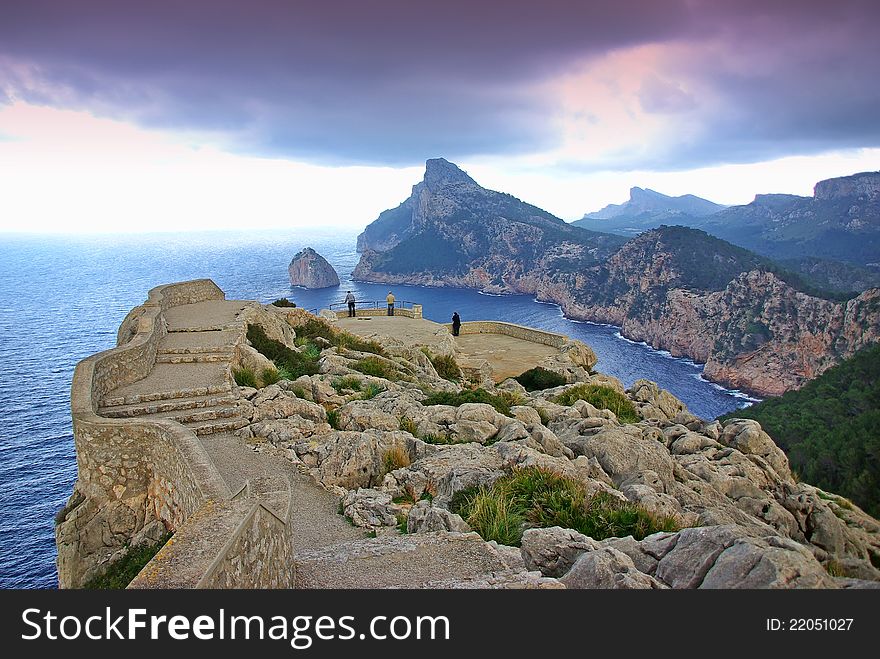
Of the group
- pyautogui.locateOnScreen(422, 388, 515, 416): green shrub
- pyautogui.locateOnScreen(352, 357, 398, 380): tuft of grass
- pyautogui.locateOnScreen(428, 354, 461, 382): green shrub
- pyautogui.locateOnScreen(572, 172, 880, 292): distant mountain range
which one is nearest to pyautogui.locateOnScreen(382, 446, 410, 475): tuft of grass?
pyautogui.locateOnScreen(422, 388, 515, 416): green shrub

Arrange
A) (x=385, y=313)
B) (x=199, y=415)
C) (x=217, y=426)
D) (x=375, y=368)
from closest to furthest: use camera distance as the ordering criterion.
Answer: (x=217, y=426), (x=199, y=415), (x=375, y=368), (x=385, y=313)

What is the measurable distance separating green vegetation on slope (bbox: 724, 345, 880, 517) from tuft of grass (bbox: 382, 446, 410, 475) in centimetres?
2712

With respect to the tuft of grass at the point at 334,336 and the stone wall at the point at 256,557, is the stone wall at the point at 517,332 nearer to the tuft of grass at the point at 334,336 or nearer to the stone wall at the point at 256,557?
the tuft of grass at the point at 334,336

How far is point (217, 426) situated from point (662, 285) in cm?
11983

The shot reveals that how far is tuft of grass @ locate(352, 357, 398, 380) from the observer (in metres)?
17.0

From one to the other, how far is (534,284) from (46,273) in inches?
5195

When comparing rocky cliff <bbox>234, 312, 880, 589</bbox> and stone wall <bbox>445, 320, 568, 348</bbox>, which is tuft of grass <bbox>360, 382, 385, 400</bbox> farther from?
stone wall <bbox>445, 320, 568, 348</bbox>

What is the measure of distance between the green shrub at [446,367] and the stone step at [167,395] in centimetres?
1034

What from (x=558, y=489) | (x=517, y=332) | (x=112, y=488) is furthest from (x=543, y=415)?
(x=517, y=332)

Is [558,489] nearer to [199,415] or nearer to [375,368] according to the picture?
Answer: [199,415]

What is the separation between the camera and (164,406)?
39.0ft

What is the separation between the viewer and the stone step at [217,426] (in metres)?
11.1

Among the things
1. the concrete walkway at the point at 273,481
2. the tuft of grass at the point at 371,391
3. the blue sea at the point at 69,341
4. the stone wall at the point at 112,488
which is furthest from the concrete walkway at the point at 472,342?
the blue sea at the point at 69,341

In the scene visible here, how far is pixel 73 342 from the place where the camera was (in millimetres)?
63906
